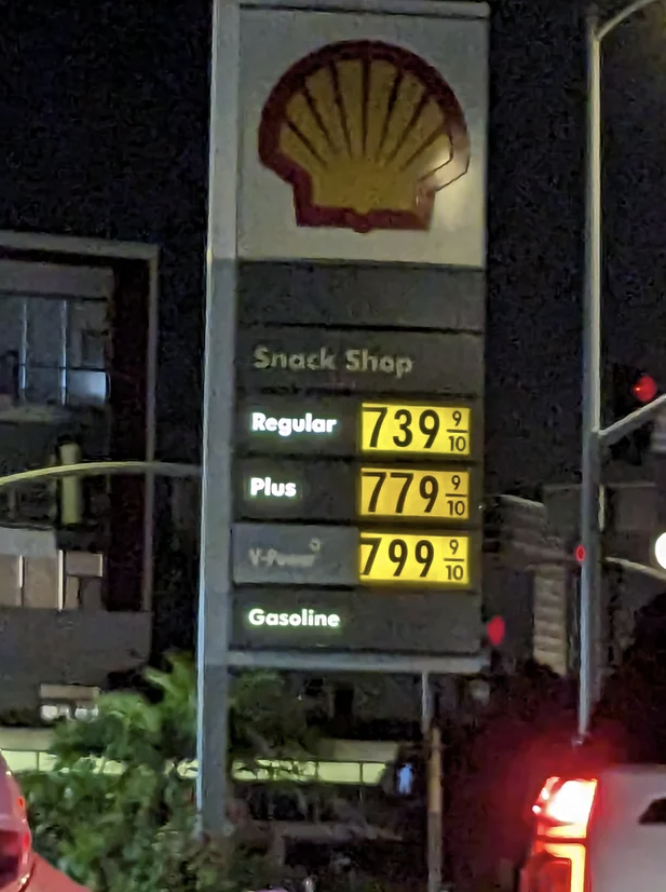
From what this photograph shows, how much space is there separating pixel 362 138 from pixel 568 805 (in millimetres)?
3627

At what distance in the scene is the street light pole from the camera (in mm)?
14070

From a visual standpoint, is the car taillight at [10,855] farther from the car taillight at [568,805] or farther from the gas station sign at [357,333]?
the gas station sign at [357,333]

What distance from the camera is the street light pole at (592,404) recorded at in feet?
46.2

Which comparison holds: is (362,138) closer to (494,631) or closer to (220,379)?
(220,379)

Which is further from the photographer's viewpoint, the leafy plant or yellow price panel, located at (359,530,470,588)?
yellow price panel, located at (359,530,470,588)

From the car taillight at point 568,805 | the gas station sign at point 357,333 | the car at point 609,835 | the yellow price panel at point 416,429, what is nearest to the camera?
the car at point 609,835

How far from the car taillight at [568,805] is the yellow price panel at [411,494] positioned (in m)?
2.18

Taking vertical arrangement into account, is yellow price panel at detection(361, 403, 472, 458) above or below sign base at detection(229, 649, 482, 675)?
above

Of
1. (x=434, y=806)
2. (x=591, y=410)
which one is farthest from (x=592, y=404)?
(x=434, y=806)

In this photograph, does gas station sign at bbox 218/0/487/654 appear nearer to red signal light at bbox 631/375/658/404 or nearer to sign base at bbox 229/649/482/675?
sign base at bbox 229/649/482/675

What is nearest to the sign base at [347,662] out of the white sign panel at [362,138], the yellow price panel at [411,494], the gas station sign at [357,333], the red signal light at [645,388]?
the gas station sign at [357,333]

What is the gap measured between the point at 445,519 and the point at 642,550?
13996 millimetres

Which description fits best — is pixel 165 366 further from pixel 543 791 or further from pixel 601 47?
pixel 543 791

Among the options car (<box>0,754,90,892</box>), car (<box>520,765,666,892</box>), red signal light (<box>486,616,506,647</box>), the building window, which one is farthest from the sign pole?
the building window
